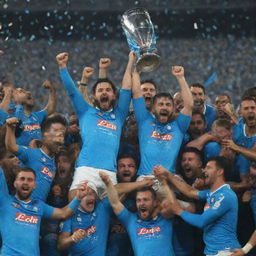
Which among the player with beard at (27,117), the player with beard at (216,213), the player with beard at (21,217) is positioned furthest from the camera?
the player with beard at (27,117)

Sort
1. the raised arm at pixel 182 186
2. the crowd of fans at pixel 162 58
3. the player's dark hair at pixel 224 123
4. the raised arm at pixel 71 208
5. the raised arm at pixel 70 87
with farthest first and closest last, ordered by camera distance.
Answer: the crowd of fans at pixel 162 58 < the player's dark hair at pixel 224 123 < the raised arm at pixel 70 87 < the raised arm at pixel 182 186 < the raised arm at pixel 71 208

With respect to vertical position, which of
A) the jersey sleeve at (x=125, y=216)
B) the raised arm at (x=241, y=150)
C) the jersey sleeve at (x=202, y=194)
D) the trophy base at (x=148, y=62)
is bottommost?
the jersey sleeve at (x=125, y=216)

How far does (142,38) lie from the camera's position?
6434 mm

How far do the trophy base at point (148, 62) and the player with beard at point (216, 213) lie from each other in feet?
2.78

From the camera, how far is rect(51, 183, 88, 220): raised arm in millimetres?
5976

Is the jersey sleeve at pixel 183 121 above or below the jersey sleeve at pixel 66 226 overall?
above

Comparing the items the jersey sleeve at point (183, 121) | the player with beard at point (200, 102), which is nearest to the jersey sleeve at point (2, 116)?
the jersey sleeve at point (183, 121)

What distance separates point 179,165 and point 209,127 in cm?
81

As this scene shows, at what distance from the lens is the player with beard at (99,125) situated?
245 inches

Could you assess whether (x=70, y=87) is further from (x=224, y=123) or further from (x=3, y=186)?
(x=224, y=123)

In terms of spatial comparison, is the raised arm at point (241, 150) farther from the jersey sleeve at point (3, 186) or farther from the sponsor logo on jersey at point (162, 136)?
the jersey sleeve at point (3, 186)

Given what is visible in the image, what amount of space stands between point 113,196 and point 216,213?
844mm

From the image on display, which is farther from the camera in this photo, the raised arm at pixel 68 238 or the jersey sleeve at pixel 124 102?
the jersey sleeve at pixel 124 102

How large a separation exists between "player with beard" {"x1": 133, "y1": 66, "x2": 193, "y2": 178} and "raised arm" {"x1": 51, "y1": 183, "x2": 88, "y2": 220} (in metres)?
0.59
